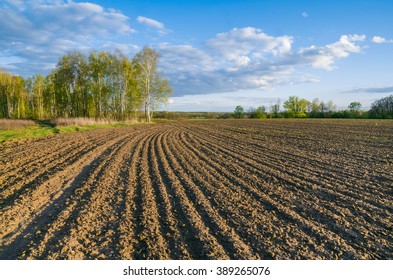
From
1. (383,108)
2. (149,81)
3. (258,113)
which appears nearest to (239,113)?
(258,113)

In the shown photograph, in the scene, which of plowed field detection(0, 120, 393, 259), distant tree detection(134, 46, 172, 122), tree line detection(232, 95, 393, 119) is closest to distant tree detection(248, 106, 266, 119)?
tree line detection(232, 95, 393, 119)

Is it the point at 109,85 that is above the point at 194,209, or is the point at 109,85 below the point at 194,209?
above

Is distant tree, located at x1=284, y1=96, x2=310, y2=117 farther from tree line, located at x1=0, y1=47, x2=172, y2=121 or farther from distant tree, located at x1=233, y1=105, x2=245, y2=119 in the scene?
tree line, located at x1=0, y1=47, x2=172, y2=121

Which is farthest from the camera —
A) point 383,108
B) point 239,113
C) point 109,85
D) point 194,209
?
point 239,113

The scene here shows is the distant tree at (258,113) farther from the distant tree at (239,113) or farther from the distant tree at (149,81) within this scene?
the distant tree at (149,81)

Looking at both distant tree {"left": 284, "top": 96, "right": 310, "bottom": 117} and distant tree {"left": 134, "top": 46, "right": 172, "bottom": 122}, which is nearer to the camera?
distant tree {"left": 134, "top": 46, "right": 172, "bottom": 122}

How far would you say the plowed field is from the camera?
4.09m

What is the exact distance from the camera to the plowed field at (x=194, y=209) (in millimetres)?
4090

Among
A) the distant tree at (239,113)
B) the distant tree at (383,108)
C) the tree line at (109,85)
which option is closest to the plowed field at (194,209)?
the tree line at (109,85)

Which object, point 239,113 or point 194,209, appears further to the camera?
point 239,113

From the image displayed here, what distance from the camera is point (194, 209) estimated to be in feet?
18.3

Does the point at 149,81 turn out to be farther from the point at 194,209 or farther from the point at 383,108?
the point at 383,108

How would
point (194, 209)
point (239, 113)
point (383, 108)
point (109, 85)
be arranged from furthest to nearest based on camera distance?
1. point (239, 113)
2. point (383, 108)
3. point (109, 85)
4. point (194, 209)
